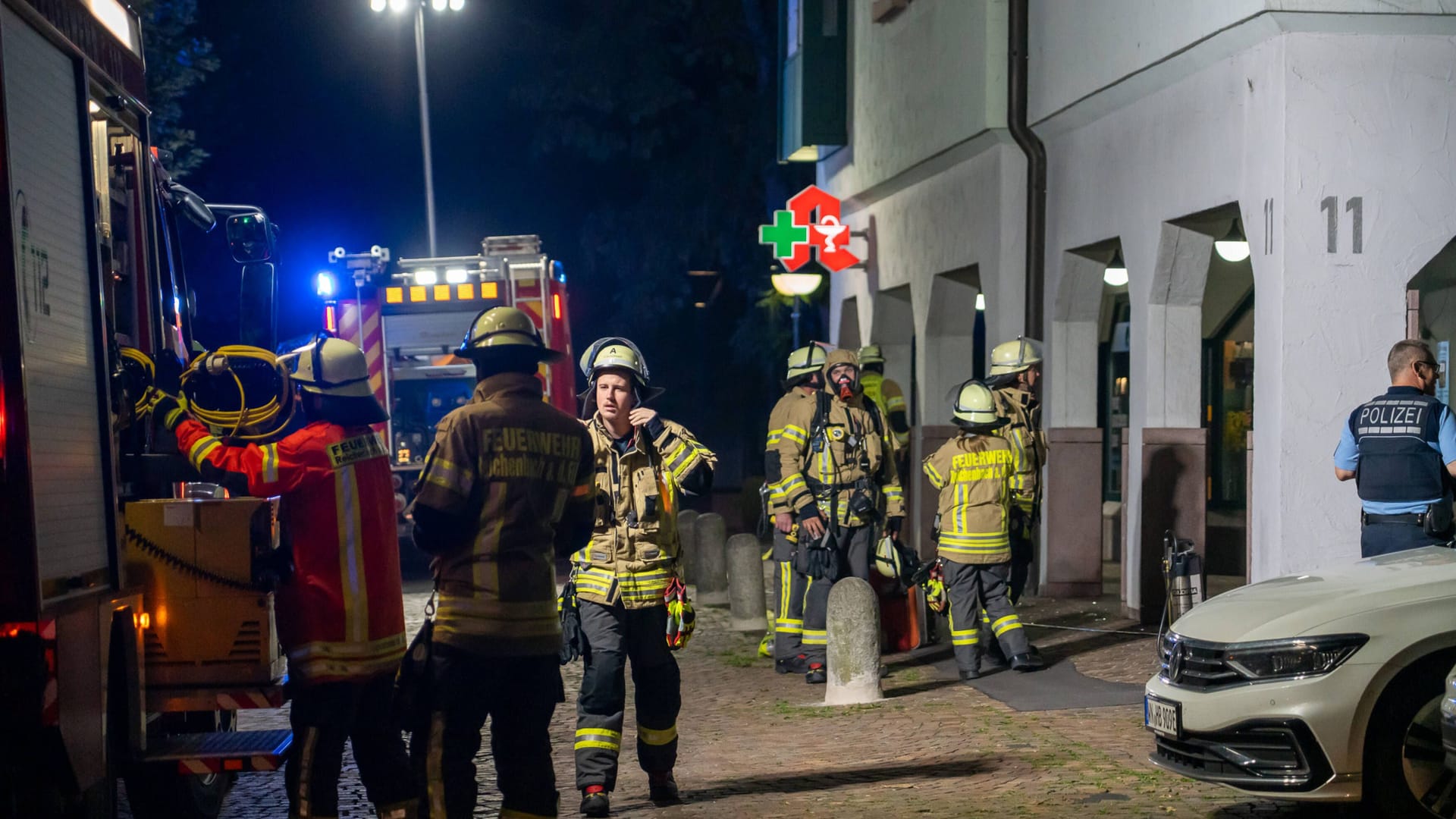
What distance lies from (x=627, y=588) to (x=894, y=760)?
180 centimetres

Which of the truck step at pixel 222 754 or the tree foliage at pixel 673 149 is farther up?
the tree foliage at pixel 673 149

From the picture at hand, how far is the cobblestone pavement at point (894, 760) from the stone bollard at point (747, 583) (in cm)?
223

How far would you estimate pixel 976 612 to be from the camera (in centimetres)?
1045

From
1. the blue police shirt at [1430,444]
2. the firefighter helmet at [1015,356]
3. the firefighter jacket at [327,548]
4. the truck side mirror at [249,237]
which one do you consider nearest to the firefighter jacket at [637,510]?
the firefighter jacket at [327,548]

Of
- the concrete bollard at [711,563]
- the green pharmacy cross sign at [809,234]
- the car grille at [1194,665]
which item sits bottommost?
the concrete bollard at [711,563]

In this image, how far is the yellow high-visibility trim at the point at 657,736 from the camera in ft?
23.4

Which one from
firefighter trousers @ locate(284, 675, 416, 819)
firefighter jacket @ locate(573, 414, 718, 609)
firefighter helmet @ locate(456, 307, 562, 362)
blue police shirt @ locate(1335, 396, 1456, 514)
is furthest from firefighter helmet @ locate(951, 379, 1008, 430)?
firefighter trousers @ locate(284, 675, 416, 819)

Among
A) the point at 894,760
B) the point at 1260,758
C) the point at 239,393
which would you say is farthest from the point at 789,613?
the point at 239,393

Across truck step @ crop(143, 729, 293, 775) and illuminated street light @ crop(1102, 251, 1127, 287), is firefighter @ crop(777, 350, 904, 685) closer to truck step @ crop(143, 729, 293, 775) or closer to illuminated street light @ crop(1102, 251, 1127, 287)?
truck step @ crop(143, 729, 293, 775)

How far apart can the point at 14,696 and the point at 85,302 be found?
146cm

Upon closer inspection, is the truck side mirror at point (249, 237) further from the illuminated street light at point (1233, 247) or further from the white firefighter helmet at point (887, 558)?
the illuminated street light at point (1233, 247)

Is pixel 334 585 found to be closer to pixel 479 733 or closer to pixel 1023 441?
pixel 479 733

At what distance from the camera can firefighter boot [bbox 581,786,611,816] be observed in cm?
697

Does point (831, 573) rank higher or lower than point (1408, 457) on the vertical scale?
lower
